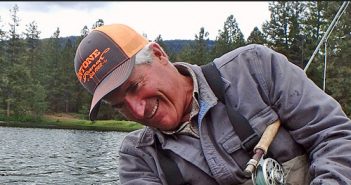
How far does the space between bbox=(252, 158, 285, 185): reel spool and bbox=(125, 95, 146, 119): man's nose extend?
2.36ft

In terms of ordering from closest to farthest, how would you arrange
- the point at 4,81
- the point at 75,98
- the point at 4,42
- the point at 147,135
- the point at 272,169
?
the point at 272,169 → the point at 147,135 → the point at 4,81 → the point at 4,42 → the point at 75,98

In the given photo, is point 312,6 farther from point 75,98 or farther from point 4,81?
point 75,98

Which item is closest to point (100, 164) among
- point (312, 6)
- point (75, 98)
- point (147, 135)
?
point (147, 135)

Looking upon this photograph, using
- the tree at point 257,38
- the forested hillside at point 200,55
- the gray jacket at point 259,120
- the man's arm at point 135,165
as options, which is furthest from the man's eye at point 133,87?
the tree at point 257,38

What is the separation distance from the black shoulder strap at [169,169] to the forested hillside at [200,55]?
1400 inches

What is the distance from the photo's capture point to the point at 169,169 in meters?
3.20

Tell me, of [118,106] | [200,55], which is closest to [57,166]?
[118,106]

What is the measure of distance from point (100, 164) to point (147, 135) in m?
22.0

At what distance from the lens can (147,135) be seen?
132 inches

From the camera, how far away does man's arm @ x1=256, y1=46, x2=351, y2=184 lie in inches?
112

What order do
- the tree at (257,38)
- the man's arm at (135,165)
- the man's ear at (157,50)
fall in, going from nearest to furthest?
the man's ear at (157,50)
the man's arm at (135,165)
the tree at (257,38)

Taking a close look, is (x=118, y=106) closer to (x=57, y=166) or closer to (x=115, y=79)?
(x=115, y=79)

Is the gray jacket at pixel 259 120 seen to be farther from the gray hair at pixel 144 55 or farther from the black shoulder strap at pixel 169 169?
the gray hair at pixel 144 55

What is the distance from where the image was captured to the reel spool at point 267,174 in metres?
2.82
